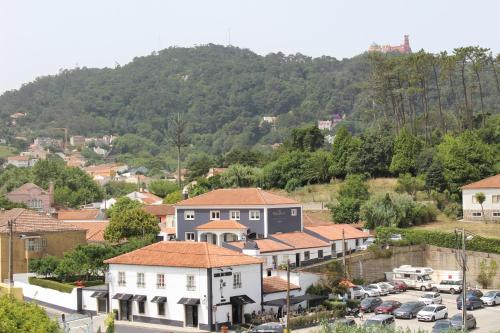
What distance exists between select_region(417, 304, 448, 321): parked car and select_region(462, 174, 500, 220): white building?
23.3 metres

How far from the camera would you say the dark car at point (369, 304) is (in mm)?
49531

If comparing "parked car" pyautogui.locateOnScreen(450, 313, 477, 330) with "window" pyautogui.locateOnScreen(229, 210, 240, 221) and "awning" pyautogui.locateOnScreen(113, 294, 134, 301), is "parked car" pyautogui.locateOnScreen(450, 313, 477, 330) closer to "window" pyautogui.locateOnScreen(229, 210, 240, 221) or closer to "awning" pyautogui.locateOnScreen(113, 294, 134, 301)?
"awning" pyautogui.locateOnScreen(113, 294, 134, 301)

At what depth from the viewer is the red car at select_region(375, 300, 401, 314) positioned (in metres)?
48.6

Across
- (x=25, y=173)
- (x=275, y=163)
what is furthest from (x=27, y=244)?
(x=25, y=173)

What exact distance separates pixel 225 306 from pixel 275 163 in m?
40.5

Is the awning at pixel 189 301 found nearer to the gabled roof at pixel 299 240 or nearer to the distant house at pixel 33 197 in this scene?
the gabled roof at pixel 299 240

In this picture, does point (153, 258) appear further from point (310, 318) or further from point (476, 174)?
point (476, 174)

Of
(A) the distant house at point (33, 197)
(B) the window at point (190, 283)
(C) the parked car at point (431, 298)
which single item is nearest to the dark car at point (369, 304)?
(C) the parked car at point (431, 298)

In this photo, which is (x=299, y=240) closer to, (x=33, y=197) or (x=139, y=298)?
(x=139, y=298)

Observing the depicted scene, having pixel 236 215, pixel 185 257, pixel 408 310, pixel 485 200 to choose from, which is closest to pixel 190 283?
pixel 185 257

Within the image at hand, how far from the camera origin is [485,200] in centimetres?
6975

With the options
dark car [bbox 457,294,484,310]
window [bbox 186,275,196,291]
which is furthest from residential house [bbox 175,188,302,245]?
dark car [bbox 457,294,484,310]

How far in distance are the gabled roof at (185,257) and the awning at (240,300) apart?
5.37ft

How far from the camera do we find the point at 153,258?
4928 cm
